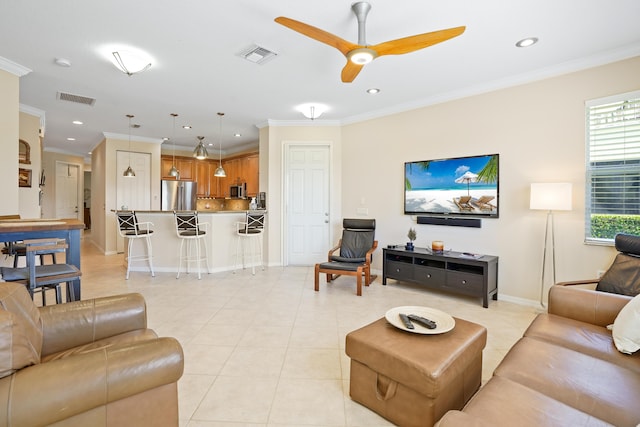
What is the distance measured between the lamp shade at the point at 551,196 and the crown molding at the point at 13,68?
5.65 m

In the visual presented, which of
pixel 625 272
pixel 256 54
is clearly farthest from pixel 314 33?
pixel 625 272

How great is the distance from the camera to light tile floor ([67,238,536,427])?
1.79 metres

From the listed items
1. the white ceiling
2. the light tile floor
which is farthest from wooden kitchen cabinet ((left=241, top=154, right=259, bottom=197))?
the light tile floor

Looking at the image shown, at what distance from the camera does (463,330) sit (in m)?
1.88

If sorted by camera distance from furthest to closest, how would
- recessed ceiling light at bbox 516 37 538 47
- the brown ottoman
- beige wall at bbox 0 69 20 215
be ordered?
beige wall at bbox 0 69 20 215 < recessed ceiling light at bbox 516 37 538 47 < the brown ottoman

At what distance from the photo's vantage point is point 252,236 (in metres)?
5.58

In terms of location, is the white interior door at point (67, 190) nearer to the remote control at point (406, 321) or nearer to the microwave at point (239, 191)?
the microwave at point (239, 191)

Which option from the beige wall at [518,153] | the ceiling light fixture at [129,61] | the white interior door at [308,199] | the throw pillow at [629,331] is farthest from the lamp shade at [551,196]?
the ceiling light fixture at [129,61]

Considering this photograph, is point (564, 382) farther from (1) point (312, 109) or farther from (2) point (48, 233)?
(1) point (312, 109)

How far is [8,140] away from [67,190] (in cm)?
682

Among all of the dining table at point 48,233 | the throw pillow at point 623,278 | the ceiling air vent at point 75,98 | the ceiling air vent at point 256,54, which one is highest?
the ceiling air vent at point 75,98

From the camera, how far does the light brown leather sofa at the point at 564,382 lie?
113 cm

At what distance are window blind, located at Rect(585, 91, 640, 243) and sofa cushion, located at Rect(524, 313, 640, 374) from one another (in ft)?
A: 5.51

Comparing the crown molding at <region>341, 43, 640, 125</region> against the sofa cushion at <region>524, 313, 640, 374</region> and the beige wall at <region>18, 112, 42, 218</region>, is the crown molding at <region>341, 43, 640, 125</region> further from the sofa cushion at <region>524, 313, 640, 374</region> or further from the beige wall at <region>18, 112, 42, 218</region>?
the beige wall at <region>18, 112, 42, 218</region>
